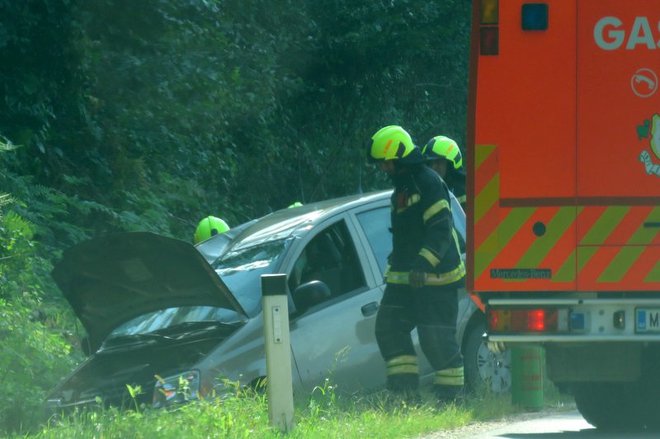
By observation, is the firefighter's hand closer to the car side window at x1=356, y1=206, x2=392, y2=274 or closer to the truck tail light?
the car side window at x1=356, y1=206, x2=392, y2=274

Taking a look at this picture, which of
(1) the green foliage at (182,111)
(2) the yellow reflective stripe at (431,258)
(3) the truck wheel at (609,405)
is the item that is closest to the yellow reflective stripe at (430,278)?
(2) the yellow reflective stripe at (431,258)

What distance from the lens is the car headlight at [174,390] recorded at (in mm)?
8898

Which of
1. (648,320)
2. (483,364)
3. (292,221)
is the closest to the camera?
(648,320)

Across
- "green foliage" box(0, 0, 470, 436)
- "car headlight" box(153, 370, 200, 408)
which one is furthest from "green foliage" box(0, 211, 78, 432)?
"car headlight" box(153, 370, 200, 408)

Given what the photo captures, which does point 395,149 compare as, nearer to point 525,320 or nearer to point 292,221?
point 292,221

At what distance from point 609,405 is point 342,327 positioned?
1872 millimetres

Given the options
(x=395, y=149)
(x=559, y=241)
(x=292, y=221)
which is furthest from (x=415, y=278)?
(x=559, y=241)

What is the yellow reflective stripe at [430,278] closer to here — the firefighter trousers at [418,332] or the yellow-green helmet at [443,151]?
the firefighter trousers at [418,332]

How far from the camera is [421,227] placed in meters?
10.2

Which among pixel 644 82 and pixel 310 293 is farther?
pixel 310 293

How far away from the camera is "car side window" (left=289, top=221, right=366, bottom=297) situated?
402 inches

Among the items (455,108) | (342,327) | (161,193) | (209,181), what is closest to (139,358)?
(342,327)

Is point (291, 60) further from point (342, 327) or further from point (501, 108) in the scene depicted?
point (501, 108)

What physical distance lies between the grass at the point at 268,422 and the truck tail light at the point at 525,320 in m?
0.96
